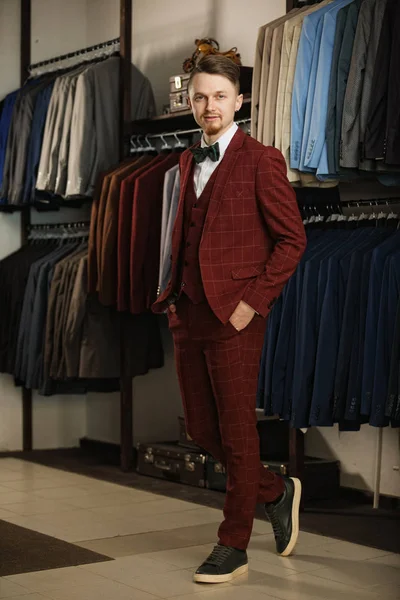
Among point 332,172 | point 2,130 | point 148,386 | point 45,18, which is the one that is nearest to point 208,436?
point 332,172

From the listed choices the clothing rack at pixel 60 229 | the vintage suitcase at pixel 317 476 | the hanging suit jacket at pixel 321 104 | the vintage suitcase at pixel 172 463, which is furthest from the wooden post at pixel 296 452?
the clothing rack at pixel 60 229

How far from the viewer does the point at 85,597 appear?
3.23 m

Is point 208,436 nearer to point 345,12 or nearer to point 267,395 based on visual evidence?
point 267,395

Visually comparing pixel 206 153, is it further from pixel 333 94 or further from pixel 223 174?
pixel 333 94

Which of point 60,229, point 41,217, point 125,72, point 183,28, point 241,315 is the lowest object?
point 241,315

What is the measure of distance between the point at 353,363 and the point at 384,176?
799 mm

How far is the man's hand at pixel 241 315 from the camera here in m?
3.38

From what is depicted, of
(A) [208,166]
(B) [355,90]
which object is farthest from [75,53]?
(A) [208,166]

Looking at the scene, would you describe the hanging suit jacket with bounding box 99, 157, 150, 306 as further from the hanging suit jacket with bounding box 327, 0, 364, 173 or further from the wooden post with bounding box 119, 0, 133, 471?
the hanging suit jacket with bounding box 327, 0, 364, 173

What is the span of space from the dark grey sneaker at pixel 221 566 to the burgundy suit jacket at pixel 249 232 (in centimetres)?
78

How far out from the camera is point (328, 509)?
4.78 m

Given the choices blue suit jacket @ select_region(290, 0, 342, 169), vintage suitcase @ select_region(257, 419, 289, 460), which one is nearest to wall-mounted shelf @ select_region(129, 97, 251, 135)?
blue suit jacket @ select_region(290, 0, 342, 169)

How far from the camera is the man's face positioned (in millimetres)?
3443

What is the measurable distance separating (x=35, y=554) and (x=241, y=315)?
3.99 ft
